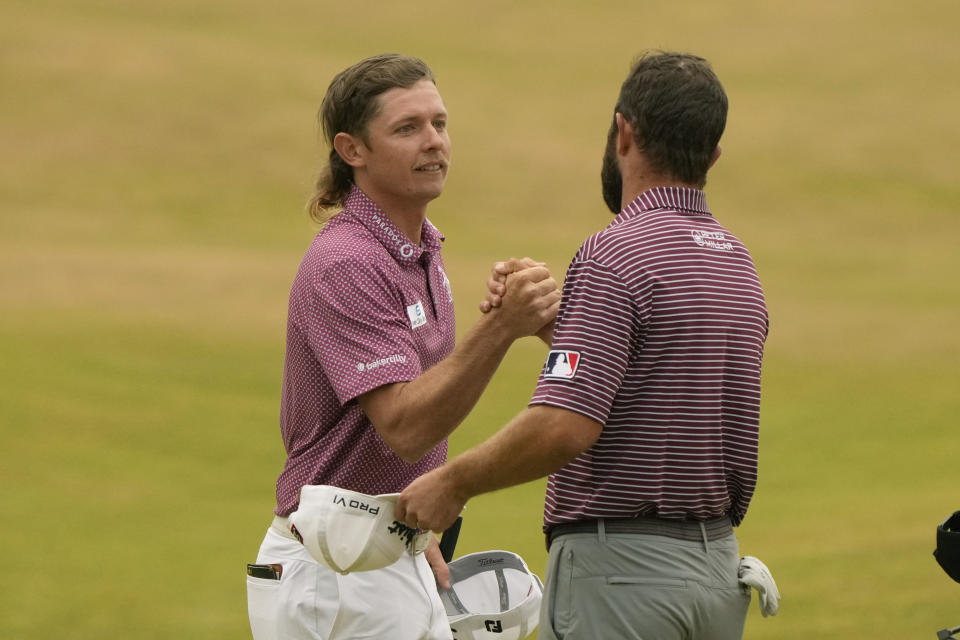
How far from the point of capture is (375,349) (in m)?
3.60

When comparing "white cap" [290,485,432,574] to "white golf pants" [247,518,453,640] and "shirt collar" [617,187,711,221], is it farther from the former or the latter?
"shirt collar" [617,187,711,221]

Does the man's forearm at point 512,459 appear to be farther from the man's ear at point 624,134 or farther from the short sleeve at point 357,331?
the man's ear at point 624,134

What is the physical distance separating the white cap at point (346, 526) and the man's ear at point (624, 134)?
40.8 inches

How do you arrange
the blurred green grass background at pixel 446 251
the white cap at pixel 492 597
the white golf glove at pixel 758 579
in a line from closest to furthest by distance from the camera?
the white golf glove at pixel 758 579, the white cap at pixel 492 597, the blurred green grass background at pixel 446 251

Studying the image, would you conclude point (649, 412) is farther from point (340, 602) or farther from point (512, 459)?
point (340, 602)

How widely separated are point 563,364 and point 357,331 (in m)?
0.68

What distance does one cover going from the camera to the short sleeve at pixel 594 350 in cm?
315

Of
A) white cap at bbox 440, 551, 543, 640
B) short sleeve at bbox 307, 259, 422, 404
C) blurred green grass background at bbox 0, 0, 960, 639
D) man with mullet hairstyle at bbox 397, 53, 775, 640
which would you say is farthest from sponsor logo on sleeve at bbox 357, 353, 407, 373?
blurred green grass background at bbox 0, 0, 960, 639

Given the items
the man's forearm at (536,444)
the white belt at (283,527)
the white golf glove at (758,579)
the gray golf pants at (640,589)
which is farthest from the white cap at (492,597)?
the man's forearm at (536,444)

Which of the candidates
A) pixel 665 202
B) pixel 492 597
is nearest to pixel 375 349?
pixel 665 202

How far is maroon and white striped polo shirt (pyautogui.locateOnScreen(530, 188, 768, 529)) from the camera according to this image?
3164 millimetres
